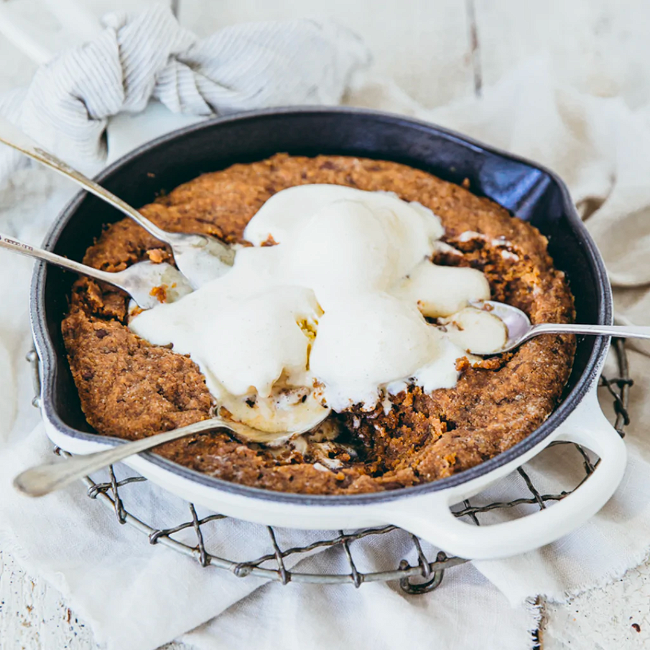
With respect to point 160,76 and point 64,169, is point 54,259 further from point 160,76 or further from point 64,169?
point 160,76

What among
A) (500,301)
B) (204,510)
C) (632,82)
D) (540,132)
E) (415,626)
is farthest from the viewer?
(632,82)

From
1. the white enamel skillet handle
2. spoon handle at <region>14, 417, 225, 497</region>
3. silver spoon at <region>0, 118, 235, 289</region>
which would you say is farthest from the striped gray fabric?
the white enamel skillet handle

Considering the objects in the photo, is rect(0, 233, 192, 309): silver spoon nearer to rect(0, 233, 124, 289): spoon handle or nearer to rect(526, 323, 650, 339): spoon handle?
rect(0, 233, 124, 289): spoon handle

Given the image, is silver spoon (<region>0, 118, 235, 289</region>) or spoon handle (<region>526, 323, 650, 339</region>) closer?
spoon handle (<region>526, 323, 650, 339</region>)

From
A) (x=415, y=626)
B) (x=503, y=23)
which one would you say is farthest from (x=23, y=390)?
(x=503, y=23)

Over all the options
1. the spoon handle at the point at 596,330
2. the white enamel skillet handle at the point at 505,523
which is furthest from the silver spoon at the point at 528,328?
the white enamel skillet handle at the point at 505,523

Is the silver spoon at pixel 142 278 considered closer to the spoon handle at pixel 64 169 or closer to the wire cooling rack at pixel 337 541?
the spoon handle at pixel 64 169

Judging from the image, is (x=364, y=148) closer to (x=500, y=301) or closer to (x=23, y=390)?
(x=500, y=301)
